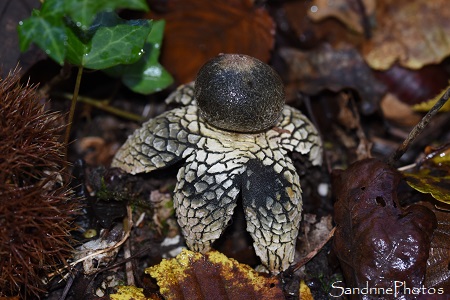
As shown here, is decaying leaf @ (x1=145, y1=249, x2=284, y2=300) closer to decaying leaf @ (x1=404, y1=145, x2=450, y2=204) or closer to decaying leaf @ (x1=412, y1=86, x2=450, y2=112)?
decaying leaf @ (x1=404, y1=145, x2=450, y2=204)

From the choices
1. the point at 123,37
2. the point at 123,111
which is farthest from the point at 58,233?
the point at 123,111

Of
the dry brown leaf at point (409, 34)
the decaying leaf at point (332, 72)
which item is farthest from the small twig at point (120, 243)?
the dry brown leaf at point (409, 34)

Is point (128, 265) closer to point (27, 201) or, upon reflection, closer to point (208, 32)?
point (27, 201)

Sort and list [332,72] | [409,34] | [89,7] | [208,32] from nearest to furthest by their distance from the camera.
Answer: [89,7] < [208,32] < [332,72] < [409,34]

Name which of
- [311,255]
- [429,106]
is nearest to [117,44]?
[311,255]

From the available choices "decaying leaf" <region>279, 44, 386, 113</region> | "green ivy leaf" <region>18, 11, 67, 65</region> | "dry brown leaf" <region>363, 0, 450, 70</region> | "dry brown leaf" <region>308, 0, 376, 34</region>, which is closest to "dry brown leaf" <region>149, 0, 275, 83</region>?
"decaying leaf" <region>279, 44, 386, 113</region>
